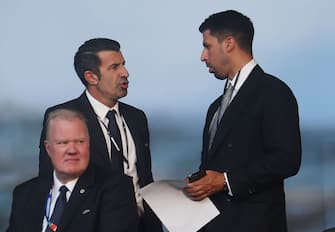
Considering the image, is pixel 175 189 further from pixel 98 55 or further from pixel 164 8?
pixel 164 8

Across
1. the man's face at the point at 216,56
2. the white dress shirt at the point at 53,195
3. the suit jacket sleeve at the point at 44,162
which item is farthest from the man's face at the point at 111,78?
the white dress shirt at the point at 53,195

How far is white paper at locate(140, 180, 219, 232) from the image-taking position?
2.36 m

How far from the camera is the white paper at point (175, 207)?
236cm

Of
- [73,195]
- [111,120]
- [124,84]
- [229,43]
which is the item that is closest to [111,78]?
[124,84]

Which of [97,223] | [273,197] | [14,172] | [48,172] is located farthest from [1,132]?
[273,197]

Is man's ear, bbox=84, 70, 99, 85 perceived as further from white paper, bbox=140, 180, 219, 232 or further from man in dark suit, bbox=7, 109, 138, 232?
white paper, bbox=140, 180, 219, 232

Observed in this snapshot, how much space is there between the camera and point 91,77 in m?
2.83

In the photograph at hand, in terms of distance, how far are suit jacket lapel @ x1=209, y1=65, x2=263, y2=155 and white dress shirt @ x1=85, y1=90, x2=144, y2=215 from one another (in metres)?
0.43

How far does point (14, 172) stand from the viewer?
3.02m

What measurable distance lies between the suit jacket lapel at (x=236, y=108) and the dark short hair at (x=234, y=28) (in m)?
0.13

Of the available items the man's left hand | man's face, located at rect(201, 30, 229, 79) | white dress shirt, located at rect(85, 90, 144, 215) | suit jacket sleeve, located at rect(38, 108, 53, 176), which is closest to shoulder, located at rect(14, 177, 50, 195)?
suit jacket sleeve, located at rect(38, 108, 53, 176)

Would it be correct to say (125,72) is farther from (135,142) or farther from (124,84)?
(135,142)

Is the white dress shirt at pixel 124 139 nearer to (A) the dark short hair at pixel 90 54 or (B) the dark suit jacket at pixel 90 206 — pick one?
(A) the dark short hair at pixel 90 54

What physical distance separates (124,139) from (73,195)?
532mm
